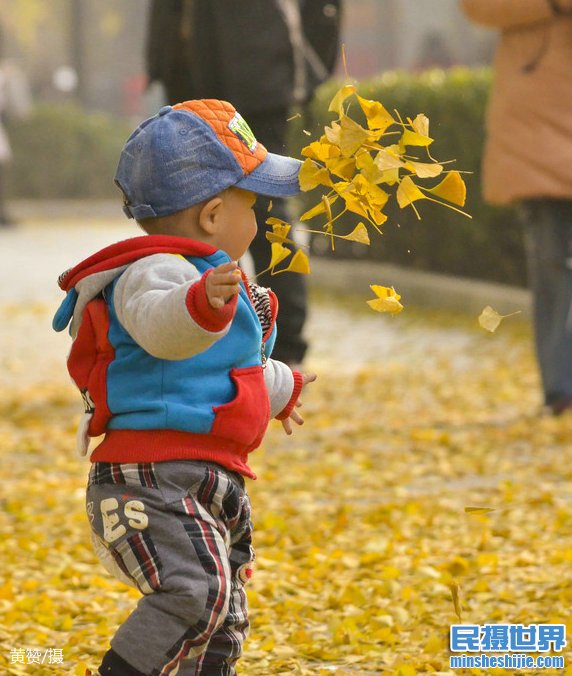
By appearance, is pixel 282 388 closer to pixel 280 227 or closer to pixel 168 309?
pixel 280 227

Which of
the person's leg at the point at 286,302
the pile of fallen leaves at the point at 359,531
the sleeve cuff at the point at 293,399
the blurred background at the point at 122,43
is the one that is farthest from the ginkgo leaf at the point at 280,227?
the blurred background at the point at 122,43

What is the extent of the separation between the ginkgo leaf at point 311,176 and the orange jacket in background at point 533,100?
3.19m

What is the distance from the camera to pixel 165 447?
2.65 metres

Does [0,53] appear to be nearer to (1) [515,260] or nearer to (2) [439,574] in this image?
(1) [515,260]

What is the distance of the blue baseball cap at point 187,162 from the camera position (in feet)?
8.77

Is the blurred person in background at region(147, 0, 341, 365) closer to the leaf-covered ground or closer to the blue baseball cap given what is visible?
the leaf-covered ground

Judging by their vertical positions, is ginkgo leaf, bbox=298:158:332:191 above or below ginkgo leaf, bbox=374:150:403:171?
below

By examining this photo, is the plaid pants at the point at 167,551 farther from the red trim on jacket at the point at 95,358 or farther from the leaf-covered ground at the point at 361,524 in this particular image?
the leaf-covered ground at the point at 361,524

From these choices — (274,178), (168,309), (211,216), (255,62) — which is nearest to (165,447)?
(168,309)

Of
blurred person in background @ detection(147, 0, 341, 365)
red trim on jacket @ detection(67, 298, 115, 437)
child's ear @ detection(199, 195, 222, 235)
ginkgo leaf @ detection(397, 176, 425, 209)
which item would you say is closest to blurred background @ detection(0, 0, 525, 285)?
blurred person in background @ detection(147, 0, 341, 365)

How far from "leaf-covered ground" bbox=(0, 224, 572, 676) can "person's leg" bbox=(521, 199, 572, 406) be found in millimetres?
178

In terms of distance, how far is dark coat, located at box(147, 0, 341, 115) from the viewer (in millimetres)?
6094

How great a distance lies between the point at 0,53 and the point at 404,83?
1204 centimetres

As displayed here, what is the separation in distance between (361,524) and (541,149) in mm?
1960
